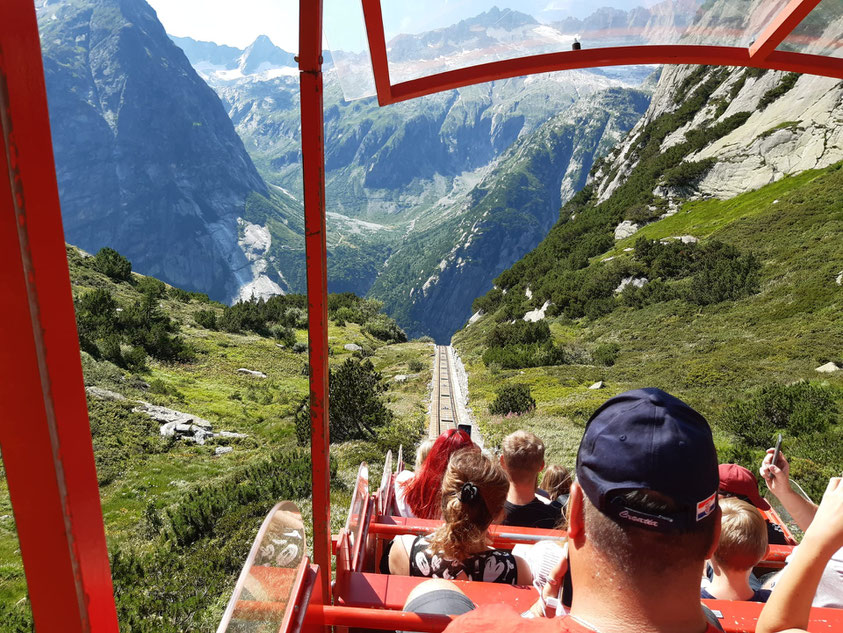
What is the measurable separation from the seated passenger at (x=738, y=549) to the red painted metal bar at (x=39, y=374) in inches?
84.9

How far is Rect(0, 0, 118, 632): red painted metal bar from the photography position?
2.00ft

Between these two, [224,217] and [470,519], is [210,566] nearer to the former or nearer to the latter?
[470,519]

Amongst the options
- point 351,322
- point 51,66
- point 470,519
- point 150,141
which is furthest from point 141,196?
point 470,519

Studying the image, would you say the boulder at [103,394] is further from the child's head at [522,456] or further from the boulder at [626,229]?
the boulder at [626,229]

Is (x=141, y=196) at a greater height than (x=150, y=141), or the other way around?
(x=150, y=141)

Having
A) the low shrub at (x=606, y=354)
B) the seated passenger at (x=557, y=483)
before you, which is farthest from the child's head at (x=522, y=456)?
the low shrub at (x=606, y=354)

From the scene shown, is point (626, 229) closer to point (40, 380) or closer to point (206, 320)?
point (206, 320)

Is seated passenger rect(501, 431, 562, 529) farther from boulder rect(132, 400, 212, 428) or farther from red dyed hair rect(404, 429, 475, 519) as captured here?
boulder rect(132, 400, 212, 428)

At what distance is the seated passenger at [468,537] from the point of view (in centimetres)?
210

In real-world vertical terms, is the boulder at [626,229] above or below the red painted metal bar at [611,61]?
below

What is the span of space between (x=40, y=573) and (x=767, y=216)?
33628 millimetres

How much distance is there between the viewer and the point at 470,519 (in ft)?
6.90

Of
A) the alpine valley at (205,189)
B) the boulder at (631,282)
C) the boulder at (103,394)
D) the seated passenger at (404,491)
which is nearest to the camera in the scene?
the seated passenger at (404,491)

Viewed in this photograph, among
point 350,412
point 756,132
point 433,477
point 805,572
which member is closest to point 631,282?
point 756,132
